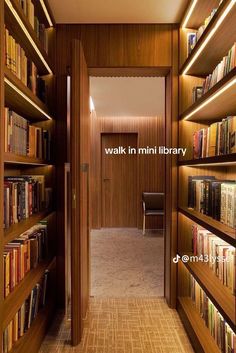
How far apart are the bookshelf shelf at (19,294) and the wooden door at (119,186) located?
4039 millimetres

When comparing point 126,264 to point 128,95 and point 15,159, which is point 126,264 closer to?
point 128,95

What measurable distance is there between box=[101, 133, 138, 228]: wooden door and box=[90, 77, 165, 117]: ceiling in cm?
64

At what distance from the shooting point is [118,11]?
2.25 meters

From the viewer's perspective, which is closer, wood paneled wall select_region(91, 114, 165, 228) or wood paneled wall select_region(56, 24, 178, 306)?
wood paneled wall select_region(56, 24, 178, 306)

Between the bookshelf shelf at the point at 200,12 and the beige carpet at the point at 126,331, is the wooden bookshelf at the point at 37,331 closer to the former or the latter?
the beige carpet at the point at 126,331

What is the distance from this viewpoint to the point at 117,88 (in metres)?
3.90

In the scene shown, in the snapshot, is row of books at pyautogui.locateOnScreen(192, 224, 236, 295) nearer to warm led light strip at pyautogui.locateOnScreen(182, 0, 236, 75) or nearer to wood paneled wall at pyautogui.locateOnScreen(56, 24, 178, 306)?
wood paneled wall at pyautogui.locateOnScreen(56, 24, 178, 306)

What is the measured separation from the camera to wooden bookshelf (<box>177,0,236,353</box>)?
143 cm

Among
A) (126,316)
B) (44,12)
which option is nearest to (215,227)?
(126,316)

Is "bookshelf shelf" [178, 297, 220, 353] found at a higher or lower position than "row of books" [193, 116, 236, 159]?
lower

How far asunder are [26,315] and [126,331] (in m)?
0.76

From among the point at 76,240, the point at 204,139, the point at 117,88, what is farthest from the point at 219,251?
the point at 117,88

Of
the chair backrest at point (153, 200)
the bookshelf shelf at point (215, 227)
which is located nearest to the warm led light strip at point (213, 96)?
the bookshelf shelf at point (215, 227)

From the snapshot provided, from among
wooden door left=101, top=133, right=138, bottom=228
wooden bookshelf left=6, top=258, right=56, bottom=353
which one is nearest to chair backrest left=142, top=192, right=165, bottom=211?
wooden door left=101, top=133, right=138, bottom=228
